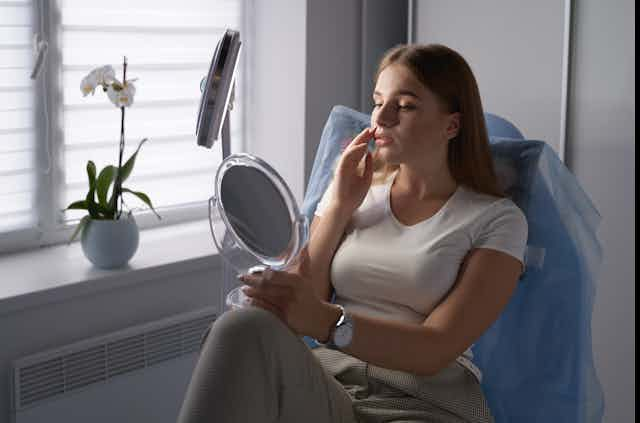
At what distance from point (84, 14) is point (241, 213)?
116 centimetres

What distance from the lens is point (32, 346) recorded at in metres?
2.02

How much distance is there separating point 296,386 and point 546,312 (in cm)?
56

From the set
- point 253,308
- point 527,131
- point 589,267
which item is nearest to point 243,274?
point 253,308

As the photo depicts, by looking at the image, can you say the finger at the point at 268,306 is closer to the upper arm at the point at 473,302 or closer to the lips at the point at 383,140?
the upper arm at the point at 473,302

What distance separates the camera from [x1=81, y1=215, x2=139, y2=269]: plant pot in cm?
216

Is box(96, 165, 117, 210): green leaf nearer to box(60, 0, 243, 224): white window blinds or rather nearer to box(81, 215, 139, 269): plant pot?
box(81, 215, 139, 269): plant pot

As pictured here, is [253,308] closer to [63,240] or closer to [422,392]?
[422,392]

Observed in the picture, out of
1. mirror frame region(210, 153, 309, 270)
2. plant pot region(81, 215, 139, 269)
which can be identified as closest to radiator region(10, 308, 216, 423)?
plant pot region(81, 215, 139, 269)

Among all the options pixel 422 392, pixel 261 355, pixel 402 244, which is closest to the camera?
pixel 261 355

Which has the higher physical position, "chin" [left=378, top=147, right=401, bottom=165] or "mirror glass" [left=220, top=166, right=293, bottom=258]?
"chin" [left=378, top=147, right=401, bottom=165]

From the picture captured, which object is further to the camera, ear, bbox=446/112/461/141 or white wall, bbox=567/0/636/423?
white wall, bbox=567/0/636/423

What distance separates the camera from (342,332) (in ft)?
4.96

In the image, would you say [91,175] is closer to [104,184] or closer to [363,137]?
[104,184]

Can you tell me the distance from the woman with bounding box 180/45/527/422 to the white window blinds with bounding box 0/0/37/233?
0.85 metres
